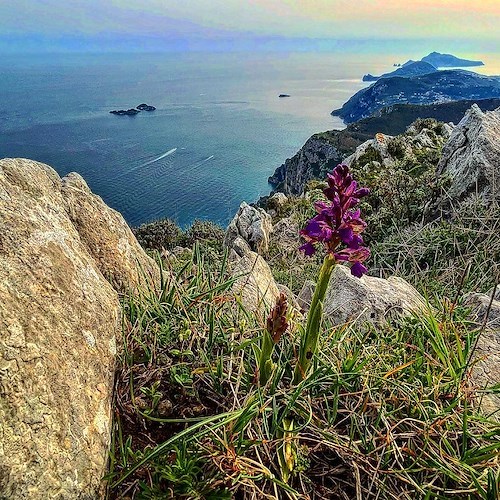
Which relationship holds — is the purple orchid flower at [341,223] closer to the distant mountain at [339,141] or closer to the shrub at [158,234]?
the shrub at [158,234]

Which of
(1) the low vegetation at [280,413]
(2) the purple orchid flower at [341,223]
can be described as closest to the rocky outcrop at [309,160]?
(1) the low vegetation at [280,413]

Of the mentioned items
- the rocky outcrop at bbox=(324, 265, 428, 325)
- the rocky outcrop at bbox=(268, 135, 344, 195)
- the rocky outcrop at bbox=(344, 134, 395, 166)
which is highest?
the rocky outcrop at bbox=(324, 265, 428, 325)

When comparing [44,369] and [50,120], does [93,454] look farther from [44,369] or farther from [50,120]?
[50,120]

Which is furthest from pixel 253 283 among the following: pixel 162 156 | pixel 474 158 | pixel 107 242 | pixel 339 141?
pixel 162 156

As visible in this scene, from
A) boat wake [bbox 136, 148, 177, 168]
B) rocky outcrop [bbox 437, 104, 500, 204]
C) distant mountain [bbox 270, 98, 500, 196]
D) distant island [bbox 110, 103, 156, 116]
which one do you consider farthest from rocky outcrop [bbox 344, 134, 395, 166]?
distant island [bbox 110, 103, 156, 116]

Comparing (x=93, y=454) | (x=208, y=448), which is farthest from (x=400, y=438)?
(x=93, y=454)

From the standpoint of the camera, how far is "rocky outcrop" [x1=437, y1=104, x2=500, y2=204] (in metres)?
7.38

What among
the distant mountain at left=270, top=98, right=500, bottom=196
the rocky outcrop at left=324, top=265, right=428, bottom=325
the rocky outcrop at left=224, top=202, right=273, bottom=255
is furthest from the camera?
the distant mountain at left=270, top=98, right=500, bottom=196

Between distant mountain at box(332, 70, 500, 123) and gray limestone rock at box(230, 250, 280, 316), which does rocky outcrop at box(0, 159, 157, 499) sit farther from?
distant mountain at box(332, 70, 500, 123)

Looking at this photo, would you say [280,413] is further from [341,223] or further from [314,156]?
[314,156]

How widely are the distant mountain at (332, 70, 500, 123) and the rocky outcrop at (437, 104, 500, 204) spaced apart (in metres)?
136

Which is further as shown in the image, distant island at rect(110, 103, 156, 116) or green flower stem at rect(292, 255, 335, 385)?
distant island at rect(110, 103, 156, 116)

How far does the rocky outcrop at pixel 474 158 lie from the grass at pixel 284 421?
217 inches

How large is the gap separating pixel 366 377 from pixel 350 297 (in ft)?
5.33
